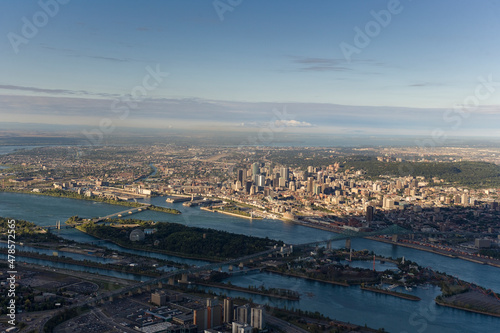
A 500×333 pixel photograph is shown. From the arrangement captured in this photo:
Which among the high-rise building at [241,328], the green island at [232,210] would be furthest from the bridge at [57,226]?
the high-rise building at [241,328]


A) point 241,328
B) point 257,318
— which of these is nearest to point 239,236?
point 257,318

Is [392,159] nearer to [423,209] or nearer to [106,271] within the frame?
[423,209]

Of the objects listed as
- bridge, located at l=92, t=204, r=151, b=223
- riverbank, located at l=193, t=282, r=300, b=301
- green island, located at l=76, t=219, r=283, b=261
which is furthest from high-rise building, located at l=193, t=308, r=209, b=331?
bridge, located at l=92, t=204, r=151, b=223

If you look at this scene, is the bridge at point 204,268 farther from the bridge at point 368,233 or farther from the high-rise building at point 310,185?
the high-rise building at point 310,185

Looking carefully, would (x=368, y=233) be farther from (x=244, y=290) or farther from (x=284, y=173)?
(x=284, y=173)

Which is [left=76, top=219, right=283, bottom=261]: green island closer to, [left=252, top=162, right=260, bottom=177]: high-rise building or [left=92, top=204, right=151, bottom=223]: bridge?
[left=92, top=204, right=151, bottom=223]: bridge

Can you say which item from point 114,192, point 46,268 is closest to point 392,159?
point 114,192
